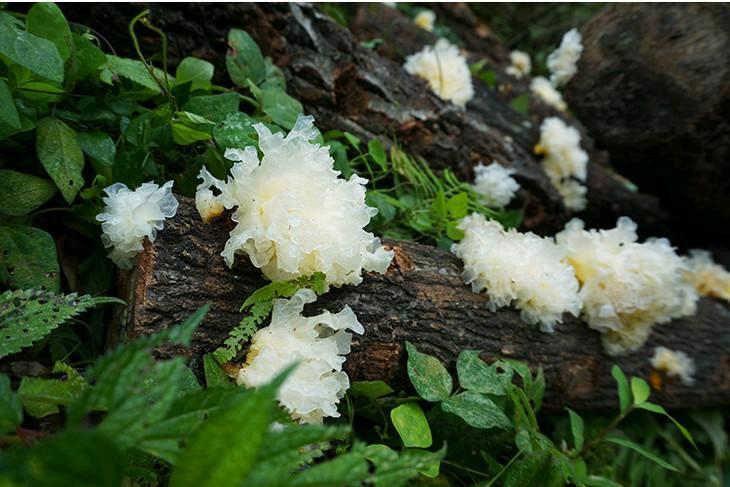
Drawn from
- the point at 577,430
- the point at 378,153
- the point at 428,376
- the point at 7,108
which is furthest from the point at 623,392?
the point at 7,108

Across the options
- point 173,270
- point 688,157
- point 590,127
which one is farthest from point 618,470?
point 173,270

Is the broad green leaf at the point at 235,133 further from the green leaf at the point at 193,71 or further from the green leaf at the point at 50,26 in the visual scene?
the green leaf at the point at 50,26

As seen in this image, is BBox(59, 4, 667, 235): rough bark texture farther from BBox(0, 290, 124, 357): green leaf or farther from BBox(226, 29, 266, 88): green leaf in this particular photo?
BBox(0, 290, 124, 357): green leaf

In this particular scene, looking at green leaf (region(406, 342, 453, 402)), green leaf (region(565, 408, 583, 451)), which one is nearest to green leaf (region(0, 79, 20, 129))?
green leaf (region(406, 342, 453, 402))

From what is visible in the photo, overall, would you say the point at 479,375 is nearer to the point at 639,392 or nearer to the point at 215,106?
the point at 639,392

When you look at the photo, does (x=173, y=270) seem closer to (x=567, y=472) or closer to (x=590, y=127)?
(x=567, y=472)

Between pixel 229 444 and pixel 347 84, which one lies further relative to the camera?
pixel 347 84
